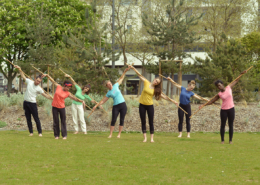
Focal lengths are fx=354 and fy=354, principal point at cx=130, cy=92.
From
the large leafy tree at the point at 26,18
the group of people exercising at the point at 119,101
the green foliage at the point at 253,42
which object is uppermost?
the large leafy tree at the point at 26,18

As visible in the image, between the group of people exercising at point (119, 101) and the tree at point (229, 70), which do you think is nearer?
the group of people exercising at point (119, 101)

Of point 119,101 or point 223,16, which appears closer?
point 119,101

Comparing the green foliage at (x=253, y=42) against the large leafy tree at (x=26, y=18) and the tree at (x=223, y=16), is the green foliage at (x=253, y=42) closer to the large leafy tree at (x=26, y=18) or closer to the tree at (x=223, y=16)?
the tree at (x=223, y=16)

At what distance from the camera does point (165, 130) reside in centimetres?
1484

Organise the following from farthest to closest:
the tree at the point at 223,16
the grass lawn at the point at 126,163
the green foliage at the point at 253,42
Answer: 1. the tree at the point at 223,16
2. the green foliage at the point at 253,42
3. the grass lawn at the point at 126,163

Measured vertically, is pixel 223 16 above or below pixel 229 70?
above

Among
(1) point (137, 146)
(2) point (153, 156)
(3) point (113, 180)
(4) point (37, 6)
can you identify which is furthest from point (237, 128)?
(4) point (37, 6)

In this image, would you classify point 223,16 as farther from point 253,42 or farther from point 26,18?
point 26,18

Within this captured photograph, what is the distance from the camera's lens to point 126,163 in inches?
270

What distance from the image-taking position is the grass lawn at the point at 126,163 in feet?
18.2

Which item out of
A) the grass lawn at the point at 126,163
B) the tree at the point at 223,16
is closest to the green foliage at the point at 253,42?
the tree at the point at 223,16

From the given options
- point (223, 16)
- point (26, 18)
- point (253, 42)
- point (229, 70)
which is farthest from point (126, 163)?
point (223, 16)

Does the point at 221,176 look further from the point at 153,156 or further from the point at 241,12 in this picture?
the point at 241,12

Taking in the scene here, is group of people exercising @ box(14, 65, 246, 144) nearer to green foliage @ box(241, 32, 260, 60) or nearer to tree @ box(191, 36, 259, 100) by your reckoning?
tree @ box(191, 36, 259, 100)
